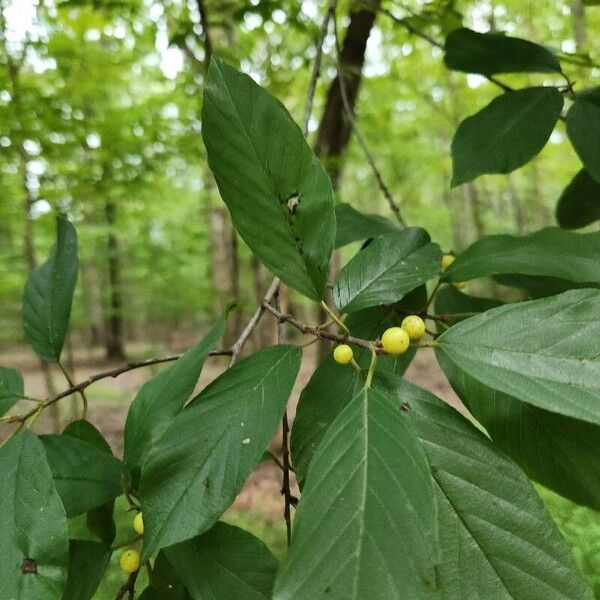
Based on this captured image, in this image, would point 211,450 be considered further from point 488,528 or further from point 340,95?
point 340,95

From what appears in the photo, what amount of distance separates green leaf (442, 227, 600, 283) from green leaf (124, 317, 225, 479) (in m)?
0.30

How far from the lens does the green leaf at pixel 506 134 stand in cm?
81

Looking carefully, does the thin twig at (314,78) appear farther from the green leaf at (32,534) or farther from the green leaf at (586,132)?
the green leaf at (32,534)

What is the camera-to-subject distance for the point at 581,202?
96cm

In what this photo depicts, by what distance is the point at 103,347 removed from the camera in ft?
29.4

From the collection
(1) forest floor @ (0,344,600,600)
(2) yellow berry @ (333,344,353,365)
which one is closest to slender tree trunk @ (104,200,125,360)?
(1) forest floor @ (0,344,600,600)

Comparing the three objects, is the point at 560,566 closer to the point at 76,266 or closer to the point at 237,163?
the point at 237,163

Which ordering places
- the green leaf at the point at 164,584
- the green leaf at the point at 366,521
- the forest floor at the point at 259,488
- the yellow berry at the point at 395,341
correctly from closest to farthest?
the green leaf at the point at 366,521 < the yellow berry at the point at 395,341 < the green leaf at the point at 164,584 < the forest floor at the point at 259,488

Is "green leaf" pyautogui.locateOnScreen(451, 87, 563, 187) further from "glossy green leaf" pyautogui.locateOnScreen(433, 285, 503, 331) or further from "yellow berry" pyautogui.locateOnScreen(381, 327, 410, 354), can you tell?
"yellow berry" pyautogui.locateOnScreen(381, 327, 410, 354)

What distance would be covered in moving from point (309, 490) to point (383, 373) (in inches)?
6.7

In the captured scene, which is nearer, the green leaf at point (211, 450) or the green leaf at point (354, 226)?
the green leaf at point (211, 450)

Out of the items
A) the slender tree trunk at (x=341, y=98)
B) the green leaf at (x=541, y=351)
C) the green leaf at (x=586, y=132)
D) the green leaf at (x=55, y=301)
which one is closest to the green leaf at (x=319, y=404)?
the green leaf at (x=541, y=351)

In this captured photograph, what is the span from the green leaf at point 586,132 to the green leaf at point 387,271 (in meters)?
0.35

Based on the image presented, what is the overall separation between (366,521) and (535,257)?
0.35m
